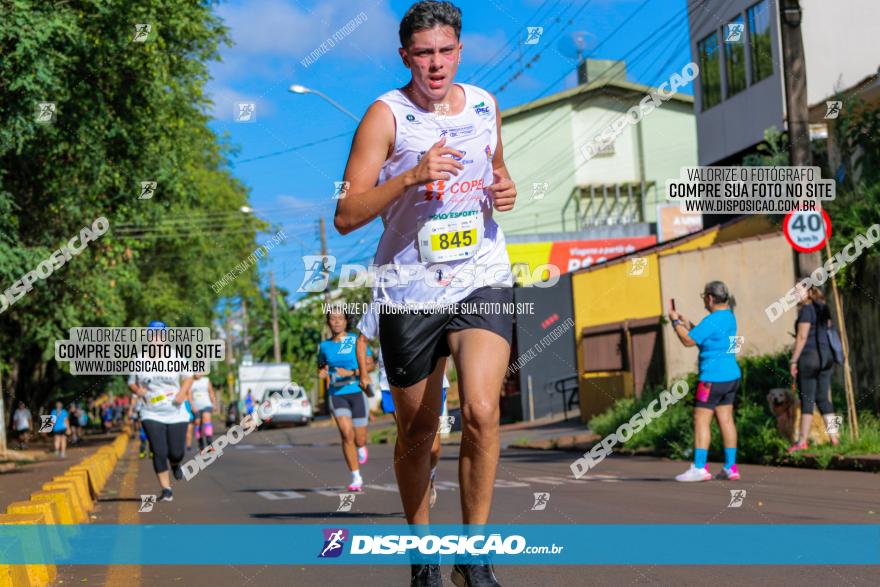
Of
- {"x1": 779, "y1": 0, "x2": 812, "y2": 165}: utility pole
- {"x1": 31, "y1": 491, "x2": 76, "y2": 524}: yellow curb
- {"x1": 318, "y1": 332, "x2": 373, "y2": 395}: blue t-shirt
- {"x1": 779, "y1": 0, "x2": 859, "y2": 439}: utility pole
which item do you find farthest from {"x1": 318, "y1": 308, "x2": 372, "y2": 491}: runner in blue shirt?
{"x1": 779, "y1": 0, "x2": 812, "y2": 165}: utility pole

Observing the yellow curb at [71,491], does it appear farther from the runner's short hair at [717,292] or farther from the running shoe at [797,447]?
the running shoe at [797,447]

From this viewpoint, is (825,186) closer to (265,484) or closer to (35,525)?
(265,484)

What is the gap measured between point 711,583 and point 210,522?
5.52 m

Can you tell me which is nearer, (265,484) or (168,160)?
(265,484)

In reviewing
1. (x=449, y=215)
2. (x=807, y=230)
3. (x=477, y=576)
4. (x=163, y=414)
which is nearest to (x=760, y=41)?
(x=807, y=230)

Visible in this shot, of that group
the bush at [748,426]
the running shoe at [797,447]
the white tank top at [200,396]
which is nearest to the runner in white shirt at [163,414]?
the bush at [748,426]

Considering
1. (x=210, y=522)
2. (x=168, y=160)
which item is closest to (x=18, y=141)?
(x=168, y=160)

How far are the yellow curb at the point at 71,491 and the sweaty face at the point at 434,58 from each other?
6710mm

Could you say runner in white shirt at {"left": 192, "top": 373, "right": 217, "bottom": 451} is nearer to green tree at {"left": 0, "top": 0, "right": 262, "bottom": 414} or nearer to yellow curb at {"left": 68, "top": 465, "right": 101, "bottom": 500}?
green tree at {"left": 0, "top": 0, "right": 262, "bottom": 414}

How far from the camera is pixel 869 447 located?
1246cm

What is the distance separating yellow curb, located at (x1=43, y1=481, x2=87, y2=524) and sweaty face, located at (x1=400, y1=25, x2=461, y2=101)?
6710 mm

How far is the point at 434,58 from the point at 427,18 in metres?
0.15

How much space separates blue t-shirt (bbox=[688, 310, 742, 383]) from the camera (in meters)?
11.8

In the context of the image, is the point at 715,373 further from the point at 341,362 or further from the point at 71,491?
the point at 71,491
